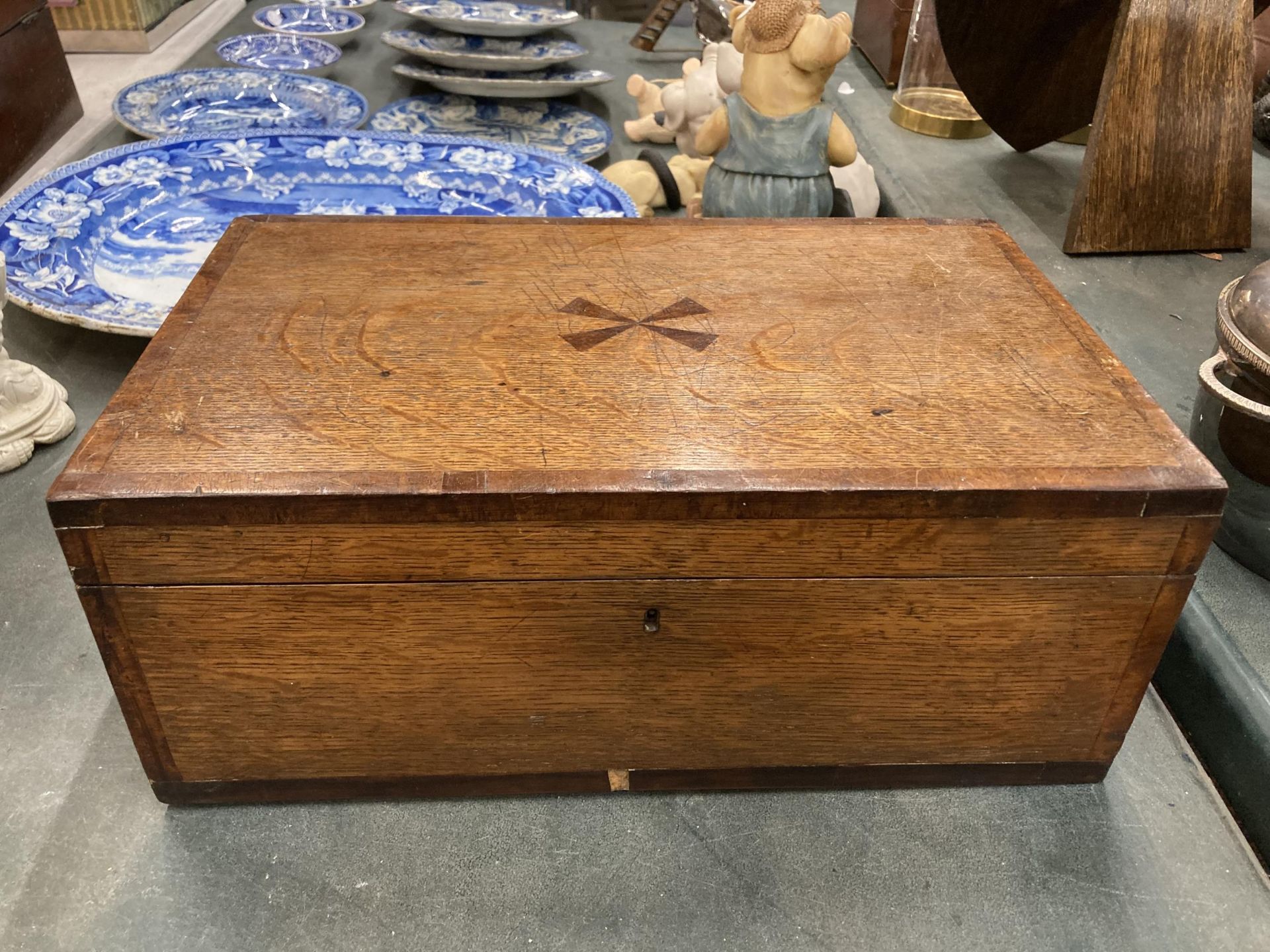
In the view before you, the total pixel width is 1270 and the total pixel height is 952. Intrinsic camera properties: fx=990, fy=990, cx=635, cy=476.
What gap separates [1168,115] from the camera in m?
1.19

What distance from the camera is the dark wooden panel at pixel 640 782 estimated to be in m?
0.71

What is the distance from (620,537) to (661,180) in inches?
36.6

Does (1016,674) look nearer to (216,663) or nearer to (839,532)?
(839,532)

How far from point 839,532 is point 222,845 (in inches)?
19.0

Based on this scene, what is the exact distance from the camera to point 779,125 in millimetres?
1011

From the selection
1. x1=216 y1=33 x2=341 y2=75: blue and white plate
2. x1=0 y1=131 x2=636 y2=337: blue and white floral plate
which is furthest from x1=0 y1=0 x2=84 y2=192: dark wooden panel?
x1=216 y1=33 x2=341 y2=75: blue and white plate

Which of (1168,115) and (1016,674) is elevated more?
(1168,115)

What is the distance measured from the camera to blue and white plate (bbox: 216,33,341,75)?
1.85 m

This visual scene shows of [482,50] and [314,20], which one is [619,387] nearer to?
[482,50]

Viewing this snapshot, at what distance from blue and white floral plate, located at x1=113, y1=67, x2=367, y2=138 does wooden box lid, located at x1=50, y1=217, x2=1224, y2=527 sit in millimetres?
836

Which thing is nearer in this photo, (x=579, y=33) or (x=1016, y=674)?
(x=1016, y=674)

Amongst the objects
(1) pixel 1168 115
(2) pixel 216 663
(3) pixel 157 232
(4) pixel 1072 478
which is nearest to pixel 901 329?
(4) pixel 1072 478

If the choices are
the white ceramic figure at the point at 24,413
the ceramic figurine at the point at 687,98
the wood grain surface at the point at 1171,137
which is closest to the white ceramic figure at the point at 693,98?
the ceramic figurine at the point at 687,98

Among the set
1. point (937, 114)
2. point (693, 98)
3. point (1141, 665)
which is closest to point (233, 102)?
point (693, 98)
